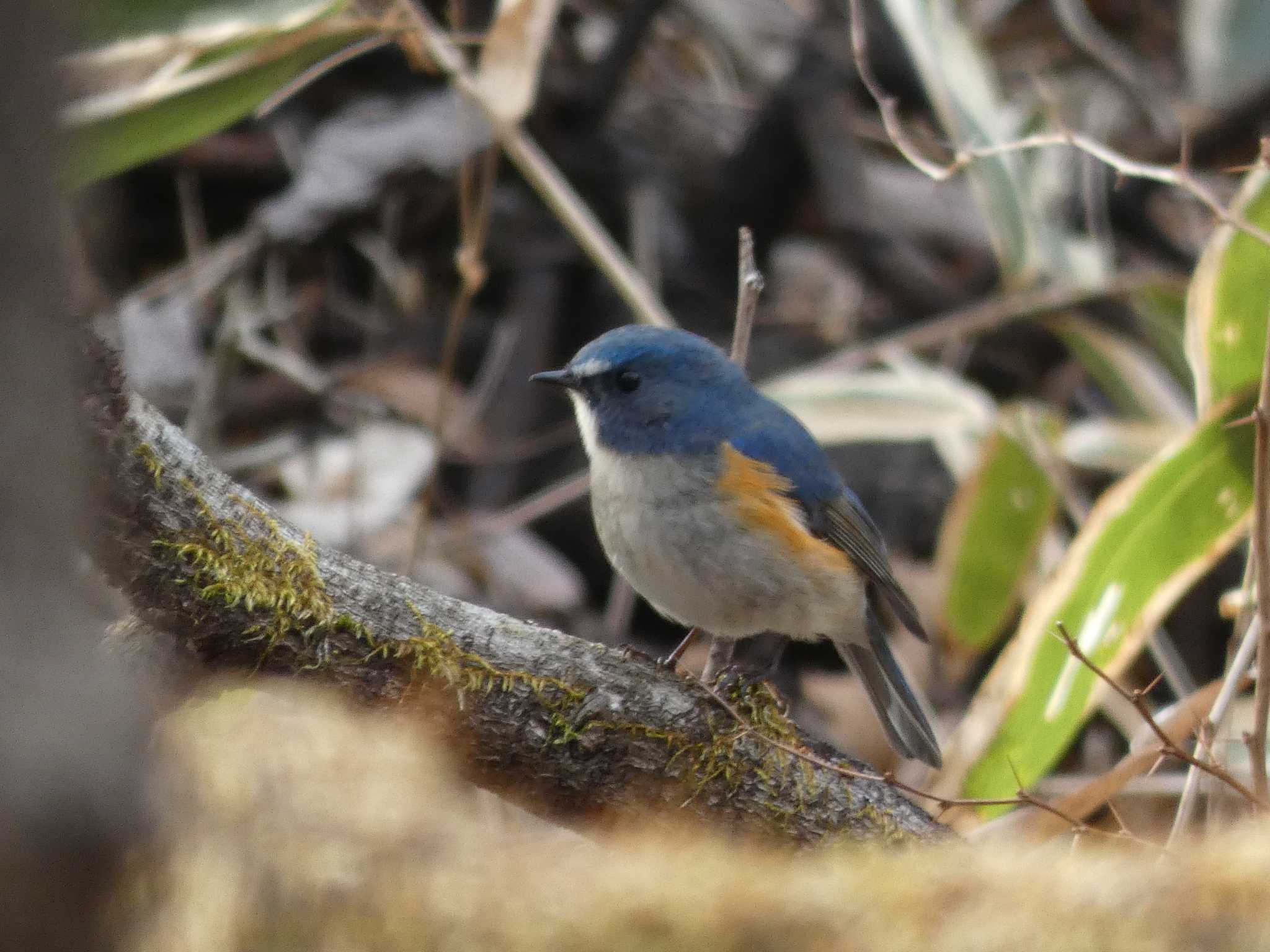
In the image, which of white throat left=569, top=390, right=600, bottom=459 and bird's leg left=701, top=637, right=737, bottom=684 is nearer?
bird's leg left=701, top=637, right=737, bottom=684

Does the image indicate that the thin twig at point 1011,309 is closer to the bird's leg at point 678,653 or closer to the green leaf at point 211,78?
the green leaf at point 211,78

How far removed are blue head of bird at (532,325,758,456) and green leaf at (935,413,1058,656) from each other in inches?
56.7

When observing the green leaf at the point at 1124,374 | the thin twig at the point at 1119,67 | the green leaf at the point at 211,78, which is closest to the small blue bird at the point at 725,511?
the green leaf at the point at 211,78

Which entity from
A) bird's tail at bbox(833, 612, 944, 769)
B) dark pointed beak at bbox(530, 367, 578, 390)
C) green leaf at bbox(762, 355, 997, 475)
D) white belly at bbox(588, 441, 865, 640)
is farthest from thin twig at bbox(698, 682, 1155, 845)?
green leaf at bbox(762, 355, 997, 475)

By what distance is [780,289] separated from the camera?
7137 mm

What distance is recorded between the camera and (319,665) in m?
2.18

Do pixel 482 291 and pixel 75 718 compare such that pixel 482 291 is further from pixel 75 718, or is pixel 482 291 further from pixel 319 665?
pixel 75 718

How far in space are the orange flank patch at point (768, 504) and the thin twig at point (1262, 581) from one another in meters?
0.95

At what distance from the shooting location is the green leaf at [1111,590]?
335 cm

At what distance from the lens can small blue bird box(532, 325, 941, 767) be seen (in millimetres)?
3027

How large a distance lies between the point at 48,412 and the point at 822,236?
6344mm

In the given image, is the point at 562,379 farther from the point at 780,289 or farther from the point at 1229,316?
the point at 780,289

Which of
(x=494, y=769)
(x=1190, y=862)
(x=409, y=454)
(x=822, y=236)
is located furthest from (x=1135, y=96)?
(x=1190, y=862)

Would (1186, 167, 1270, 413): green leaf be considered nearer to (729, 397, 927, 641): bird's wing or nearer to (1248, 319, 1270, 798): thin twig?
(729, 397, 927, 641): bird's wing
